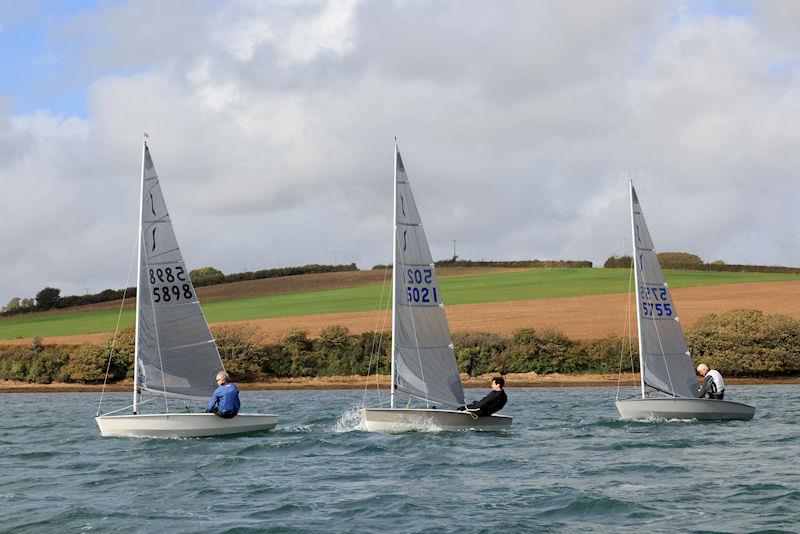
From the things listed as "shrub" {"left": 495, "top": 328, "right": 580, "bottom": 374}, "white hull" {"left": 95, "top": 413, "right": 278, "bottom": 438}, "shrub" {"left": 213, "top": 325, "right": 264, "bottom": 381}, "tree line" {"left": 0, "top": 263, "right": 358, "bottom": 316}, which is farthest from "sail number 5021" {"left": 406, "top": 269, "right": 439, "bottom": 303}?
"tree line" {"left": 0, "top": 263, "right": 358, "bottom": 316}

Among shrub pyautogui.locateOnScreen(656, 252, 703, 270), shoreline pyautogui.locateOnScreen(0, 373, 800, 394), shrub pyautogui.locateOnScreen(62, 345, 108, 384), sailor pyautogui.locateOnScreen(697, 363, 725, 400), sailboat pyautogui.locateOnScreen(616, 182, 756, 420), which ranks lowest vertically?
shoreline pyautogui.locateOnScreen(0, 373, 800, 394)

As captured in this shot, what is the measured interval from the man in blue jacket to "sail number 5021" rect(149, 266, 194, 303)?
2.75 meters

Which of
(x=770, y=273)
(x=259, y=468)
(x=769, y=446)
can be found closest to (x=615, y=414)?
(x=769, y=446)

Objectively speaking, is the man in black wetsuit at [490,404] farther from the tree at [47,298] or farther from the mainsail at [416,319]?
the tree at [47,298]

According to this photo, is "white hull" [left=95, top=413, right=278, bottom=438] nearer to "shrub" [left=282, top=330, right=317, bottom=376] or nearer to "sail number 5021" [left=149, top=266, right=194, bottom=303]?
"sail number 5021" [left=149, top=266, right=194, bottom=303]

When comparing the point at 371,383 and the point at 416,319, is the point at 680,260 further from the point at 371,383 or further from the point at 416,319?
the point at 416,319

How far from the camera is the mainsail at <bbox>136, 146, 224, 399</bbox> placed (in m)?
28.1

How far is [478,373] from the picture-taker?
61969 millimetres

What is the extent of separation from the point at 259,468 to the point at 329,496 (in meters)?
3.99

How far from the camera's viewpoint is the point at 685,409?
30.9 metres

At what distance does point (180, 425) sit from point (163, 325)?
9.40 ft

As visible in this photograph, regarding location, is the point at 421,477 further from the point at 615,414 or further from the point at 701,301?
the point at 701,301

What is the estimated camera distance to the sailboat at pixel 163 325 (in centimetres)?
2805

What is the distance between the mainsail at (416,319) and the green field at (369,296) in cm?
5339
